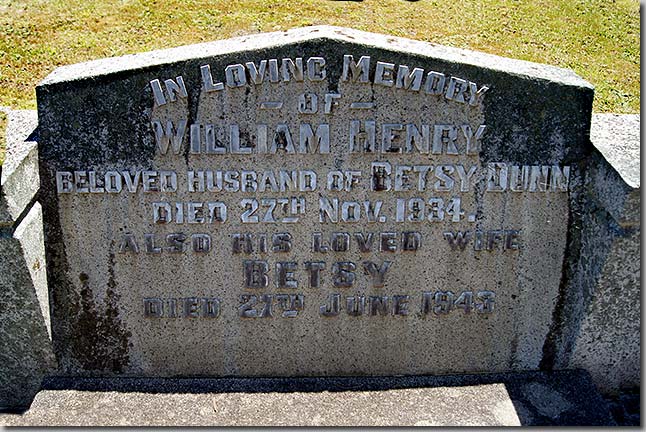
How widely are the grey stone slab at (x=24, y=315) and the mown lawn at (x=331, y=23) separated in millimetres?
2907

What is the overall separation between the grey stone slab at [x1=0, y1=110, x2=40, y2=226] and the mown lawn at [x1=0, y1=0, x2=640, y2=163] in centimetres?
262

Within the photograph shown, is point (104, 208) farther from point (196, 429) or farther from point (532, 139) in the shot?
point (532, 139)

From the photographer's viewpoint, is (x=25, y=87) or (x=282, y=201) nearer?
(x=282, y=201)

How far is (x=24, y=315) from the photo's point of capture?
4.30m

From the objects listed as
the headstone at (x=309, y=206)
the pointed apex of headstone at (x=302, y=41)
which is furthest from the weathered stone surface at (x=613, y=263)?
the pointed apex of headstone at (x=302, y=41)

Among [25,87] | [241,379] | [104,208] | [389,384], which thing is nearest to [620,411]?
[389,384]

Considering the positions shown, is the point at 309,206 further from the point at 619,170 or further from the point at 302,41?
Answer: the point at 619,170

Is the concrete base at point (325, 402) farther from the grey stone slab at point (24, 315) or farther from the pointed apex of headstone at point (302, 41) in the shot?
the pointed apex of headstone at point (302, 41)

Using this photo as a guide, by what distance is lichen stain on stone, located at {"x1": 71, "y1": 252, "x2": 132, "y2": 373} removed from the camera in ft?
14.6

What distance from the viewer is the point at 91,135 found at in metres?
4.16

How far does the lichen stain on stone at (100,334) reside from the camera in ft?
14.6

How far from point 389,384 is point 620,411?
1.43 meters

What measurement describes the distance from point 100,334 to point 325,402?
1.41m

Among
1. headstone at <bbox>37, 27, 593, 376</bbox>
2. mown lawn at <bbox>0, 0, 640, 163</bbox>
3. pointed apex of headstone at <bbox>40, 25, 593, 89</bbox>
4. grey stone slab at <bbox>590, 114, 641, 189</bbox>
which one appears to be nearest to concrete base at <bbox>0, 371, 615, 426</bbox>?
headstone at <bbox>37, 27, 593, 376</bbox>
